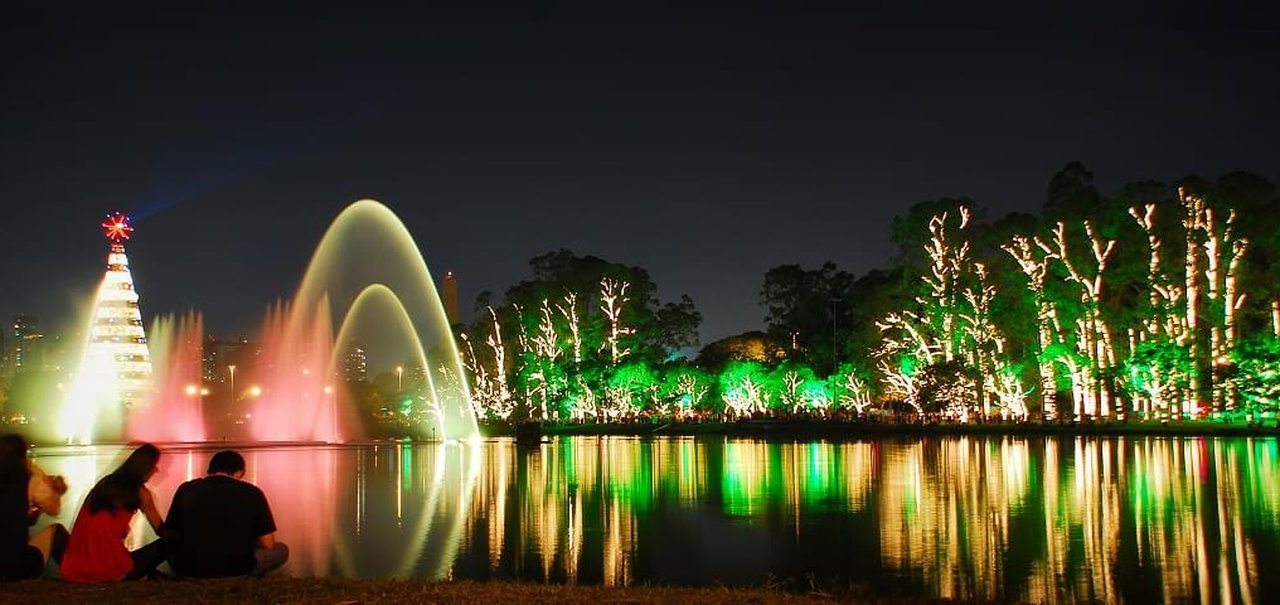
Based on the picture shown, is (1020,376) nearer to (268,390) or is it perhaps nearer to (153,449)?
(268,390)

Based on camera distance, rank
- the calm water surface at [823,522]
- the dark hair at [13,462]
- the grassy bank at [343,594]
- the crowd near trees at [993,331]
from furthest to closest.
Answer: the crowd near trees at [993,331], the calm water surface at [823,522], the dark hair at [13,462], the grassy bank at [343,594]

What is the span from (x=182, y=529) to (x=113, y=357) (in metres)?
81.4

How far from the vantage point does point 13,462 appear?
10.3m

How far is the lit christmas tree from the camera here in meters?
81.9

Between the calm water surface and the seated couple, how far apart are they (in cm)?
380

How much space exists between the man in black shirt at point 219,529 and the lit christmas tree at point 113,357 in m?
76.6

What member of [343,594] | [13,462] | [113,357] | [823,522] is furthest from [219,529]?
[113,357]

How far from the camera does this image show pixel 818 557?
15562 millimetres

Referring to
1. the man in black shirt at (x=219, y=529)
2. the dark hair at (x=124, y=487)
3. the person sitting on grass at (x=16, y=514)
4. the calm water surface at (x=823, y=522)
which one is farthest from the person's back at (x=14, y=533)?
the calm water surface at (x=823, y=522)

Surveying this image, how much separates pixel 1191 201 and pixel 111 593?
209ft

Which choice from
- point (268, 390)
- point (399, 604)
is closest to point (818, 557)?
point (399, 604)

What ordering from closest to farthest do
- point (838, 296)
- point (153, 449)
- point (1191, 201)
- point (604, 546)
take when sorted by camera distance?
point (153, 449), point (604, 546), point (1191, 201), point (838, 296)

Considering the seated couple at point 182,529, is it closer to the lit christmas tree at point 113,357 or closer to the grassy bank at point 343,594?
the grassy bank at point 343,594

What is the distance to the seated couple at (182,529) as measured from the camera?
10273mm
